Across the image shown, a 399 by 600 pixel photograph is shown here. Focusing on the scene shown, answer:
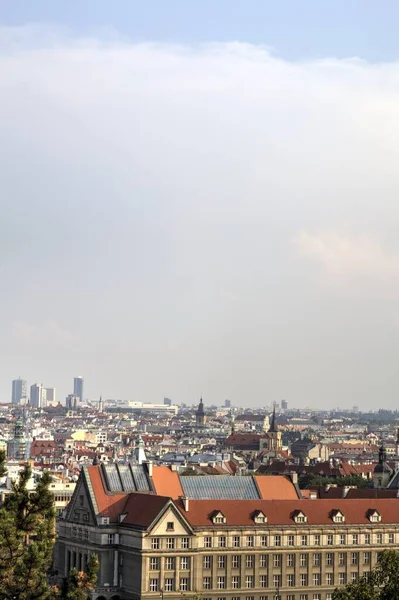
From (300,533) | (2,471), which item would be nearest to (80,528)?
(300,533)

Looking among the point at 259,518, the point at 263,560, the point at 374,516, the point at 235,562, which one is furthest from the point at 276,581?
the point at 374,516

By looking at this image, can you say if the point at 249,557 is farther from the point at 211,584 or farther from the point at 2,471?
the point at 2,471

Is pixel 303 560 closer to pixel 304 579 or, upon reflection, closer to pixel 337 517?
pixel 304 579

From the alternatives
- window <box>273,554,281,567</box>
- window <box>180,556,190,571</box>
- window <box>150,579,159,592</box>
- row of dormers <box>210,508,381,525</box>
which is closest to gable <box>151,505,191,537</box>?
window <box>180,556,190,571</box>

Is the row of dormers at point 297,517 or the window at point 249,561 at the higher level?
the row of dormers at point 297,517

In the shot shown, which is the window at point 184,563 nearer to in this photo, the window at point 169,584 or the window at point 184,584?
the window at point 184,584

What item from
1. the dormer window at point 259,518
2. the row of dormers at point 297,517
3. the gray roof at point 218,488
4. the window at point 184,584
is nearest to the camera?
the window at point 184,584

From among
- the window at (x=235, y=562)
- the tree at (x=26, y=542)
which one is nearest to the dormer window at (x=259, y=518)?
the window at (x=235, y=562)
